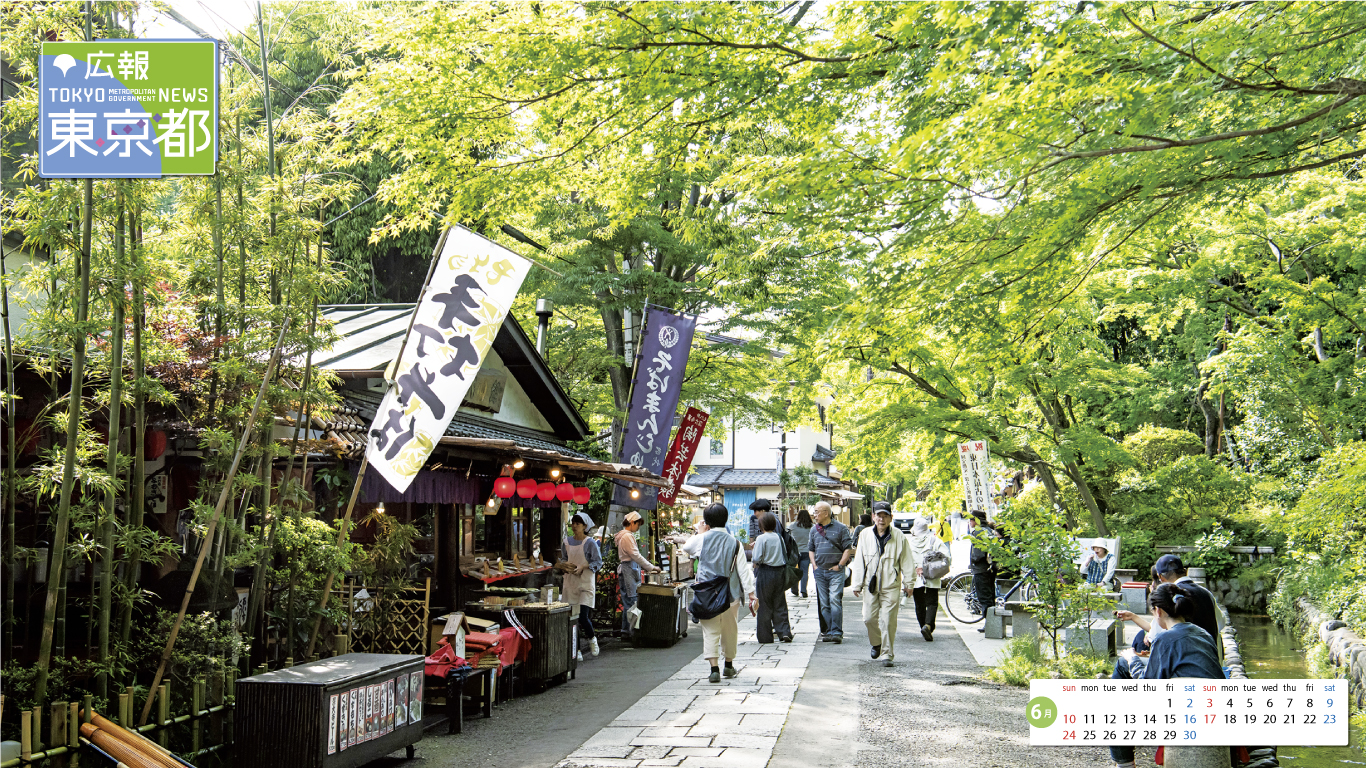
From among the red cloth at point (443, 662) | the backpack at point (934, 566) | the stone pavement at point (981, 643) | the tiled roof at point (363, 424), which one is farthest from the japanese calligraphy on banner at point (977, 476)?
the red cloth at point (443, 662)

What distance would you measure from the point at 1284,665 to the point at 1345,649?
367 centimetres

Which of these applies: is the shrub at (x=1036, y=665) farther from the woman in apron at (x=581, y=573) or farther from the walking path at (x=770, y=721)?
the woman in apron at (x=581, y=573)

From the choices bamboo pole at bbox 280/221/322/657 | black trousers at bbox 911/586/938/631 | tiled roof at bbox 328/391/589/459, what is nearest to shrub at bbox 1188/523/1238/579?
black trousers at bbox 911/586/938/631

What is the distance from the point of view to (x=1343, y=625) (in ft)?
41.7

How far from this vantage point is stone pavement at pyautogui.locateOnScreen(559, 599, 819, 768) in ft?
24.1

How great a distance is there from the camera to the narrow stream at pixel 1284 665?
30.1ft

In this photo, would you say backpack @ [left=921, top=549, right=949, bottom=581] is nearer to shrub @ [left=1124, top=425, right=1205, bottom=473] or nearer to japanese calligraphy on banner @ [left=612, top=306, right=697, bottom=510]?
japanese calligraphy on banner @ [left=612, top=306, right=697, bottom=510]

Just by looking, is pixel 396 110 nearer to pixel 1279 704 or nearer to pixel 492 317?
pixel 492 317

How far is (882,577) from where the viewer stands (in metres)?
12.7

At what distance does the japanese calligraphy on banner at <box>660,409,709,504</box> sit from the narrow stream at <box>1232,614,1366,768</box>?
9.64m

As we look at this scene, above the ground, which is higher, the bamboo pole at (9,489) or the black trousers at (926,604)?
the bamboo pole at (9,489)

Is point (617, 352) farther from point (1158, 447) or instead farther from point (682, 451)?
point (1158, 447)

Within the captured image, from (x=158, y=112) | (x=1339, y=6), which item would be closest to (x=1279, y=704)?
(x=1339, y=6)
